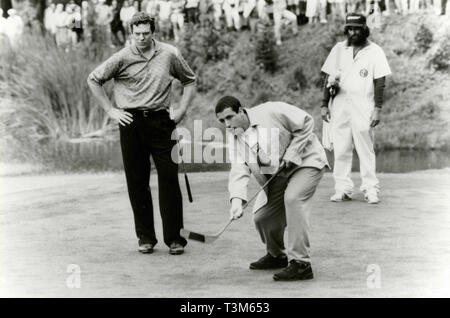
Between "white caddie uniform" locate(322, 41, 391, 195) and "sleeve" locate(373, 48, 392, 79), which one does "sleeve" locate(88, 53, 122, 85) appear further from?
"sleeve" locate(373, 48, 392, 79)

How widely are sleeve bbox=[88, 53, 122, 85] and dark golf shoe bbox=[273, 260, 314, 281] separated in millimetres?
2057

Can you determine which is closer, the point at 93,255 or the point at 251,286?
the point at 251,286

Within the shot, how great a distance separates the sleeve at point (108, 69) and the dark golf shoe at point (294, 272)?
6.75ft

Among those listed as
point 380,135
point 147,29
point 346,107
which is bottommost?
point 380,135

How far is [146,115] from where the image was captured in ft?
22.3

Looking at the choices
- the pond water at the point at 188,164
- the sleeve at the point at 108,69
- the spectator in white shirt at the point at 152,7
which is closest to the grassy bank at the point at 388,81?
the pond water at the point at 188,164

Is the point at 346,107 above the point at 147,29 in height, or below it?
below

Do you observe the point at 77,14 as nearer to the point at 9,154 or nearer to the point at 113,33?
the point at 113,33

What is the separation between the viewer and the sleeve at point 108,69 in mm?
6796

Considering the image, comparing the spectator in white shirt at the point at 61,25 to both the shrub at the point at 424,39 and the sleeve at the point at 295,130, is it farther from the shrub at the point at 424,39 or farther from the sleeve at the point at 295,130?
the sleeve at the point at 295,130

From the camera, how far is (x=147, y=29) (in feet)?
22.0

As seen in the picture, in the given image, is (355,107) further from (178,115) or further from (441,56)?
(441,56)
